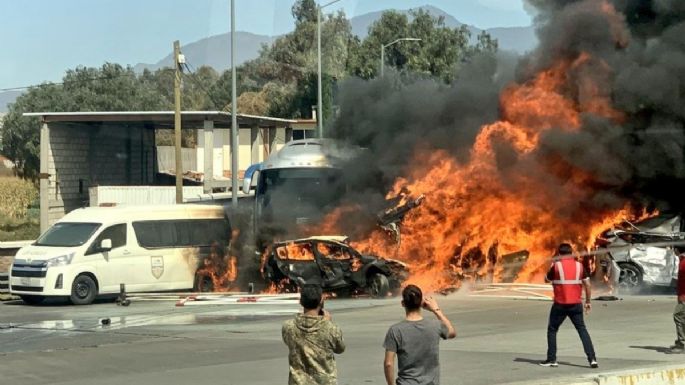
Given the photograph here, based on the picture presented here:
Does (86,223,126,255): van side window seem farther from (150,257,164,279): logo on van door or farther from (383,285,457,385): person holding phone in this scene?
(383,285,457,385): person holding phone

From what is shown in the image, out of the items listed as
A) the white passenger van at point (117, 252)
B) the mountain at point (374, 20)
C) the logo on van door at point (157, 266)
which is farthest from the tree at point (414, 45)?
the logo on van door at point (157, 266)

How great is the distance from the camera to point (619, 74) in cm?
2325

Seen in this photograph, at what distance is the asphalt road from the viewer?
11828 mm

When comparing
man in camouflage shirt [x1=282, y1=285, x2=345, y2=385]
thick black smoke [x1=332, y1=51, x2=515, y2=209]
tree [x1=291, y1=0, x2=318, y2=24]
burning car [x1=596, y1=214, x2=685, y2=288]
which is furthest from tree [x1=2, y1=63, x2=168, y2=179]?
man in camouflage shirt [x1=282, y1=285, x2=345, y2=385]

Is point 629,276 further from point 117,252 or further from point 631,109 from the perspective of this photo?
point 117,252

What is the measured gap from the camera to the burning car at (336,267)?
858 inches

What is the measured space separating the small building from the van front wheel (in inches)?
713

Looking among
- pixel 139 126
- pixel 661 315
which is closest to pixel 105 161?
pixel 139 126

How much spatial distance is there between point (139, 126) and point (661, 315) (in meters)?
35.3

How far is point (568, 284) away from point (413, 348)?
499cm

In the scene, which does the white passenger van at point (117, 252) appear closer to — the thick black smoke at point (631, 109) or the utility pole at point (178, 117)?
the thick black smoke at point (631, 109)

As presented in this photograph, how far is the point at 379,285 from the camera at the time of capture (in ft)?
71.5

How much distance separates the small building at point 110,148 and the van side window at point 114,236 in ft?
56.2

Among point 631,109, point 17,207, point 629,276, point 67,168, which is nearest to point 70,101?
point 17,207
